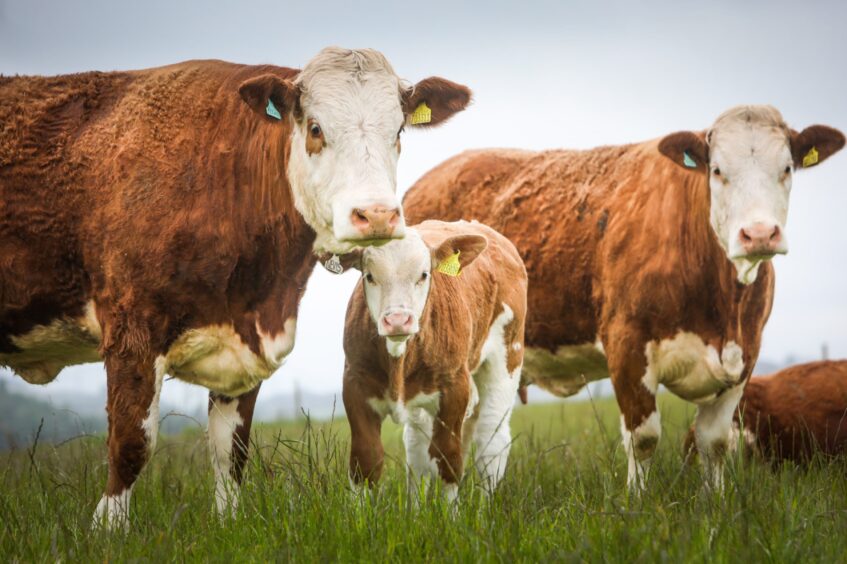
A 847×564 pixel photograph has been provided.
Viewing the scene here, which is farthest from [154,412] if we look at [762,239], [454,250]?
[762,239]

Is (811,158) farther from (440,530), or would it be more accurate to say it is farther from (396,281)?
(440,530)

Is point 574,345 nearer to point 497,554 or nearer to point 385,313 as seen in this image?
point 385,313

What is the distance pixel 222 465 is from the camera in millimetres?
5719

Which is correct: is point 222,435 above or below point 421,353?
below

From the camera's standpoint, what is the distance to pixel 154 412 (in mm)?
5078

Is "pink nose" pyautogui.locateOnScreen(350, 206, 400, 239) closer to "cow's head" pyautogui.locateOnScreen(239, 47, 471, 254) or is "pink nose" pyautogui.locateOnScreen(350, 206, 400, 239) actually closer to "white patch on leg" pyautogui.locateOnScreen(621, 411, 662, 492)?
"cow's head" pyautogui.locateOnScreen(239, 47, 471, 254)

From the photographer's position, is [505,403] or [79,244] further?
[505,403]

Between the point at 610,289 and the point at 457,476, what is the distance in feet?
7.69

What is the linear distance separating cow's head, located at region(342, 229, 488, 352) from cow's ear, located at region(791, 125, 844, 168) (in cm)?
310

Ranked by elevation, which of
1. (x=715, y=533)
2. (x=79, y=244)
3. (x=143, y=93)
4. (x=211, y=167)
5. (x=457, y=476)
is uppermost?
(x=143, y=93)

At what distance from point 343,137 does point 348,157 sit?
132 millimetres

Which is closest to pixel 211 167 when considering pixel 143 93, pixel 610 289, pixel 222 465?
pixel 143 93

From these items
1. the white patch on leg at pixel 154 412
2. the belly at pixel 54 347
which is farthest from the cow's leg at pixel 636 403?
the belly at pixel 54 347

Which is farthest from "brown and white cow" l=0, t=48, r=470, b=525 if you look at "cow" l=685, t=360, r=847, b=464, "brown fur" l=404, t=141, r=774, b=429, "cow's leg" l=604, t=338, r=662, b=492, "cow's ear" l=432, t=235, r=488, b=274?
"cow" l=685, t=360, r=847, b=464
